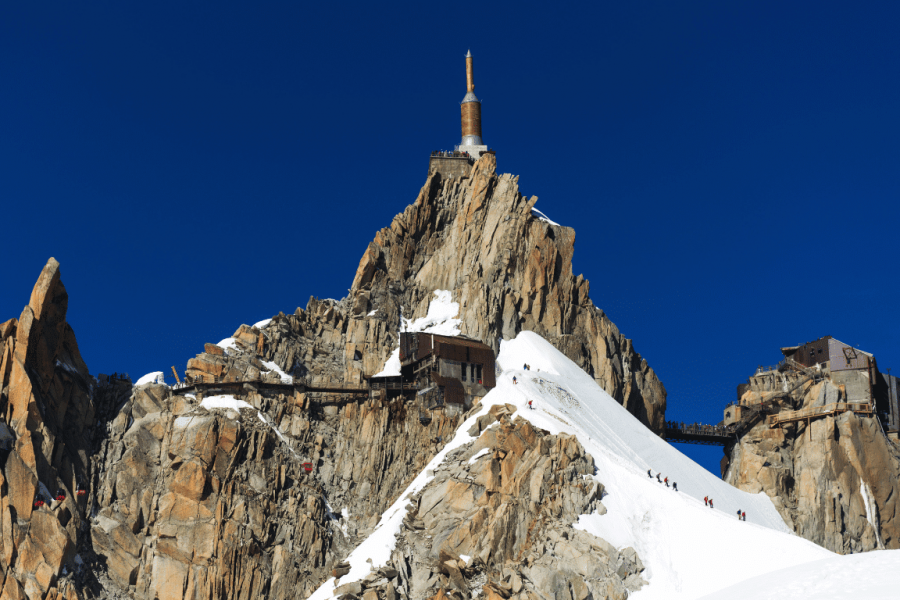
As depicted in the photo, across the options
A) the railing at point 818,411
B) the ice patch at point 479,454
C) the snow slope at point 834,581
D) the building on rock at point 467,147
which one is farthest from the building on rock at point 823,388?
the snow slope at point 834,581

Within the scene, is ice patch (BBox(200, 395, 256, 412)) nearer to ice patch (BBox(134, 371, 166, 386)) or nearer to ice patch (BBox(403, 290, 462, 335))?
ice patch (BBox(134, 371, 166, 386))

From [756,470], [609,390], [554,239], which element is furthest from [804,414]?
[554,239]

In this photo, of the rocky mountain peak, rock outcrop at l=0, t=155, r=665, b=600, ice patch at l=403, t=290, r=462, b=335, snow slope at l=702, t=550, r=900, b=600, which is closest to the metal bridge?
rock outcrop at l=0, t=155, r=665, b=600

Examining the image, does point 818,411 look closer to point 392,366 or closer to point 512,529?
point 392,366

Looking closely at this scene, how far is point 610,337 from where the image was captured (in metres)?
140

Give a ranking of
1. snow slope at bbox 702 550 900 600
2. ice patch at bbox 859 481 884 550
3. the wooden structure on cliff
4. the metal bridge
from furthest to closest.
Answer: ice patch at bbox 859 481 884 550
the wooden structure on cliff
the metal bridge
snow slope at bbox 702 550 900 600

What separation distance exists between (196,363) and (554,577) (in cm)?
4467

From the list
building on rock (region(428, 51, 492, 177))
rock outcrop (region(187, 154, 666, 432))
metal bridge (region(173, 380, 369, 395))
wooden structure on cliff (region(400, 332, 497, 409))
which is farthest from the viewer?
building on rock (region(428, 51, 492, 177))

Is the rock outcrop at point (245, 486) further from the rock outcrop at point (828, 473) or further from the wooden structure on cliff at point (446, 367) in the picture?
the rock outcrop at point (828, 473)

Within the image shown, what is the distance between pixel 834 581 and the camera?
233 ft

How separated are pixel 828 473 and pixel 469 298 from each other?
43913mm

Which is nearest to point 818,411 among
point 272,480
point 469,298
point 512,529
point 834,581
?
point 469,298

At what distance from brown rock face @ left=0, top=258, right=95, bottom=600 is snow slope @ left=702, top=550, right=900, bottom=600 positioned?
56.3 m

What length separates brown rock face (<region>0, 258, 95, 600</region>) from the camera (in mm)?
101125
